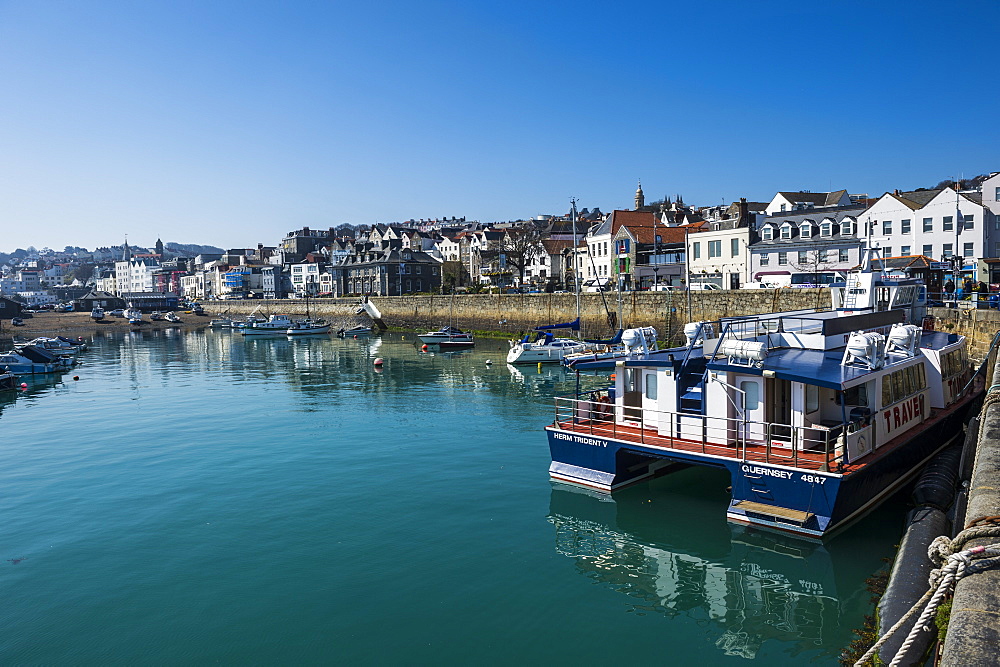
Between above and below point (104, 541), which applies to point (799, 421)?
above

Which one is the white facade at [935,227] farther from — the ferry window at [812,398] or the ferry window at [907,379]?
the ferry window at [812,398]

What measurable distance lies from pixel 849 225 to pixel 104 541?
191ft

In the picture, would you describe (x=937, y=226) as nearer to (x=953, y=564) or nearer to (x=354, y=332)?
(x=953, y=564)

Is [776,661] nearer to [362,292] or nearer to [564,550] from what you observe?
[564,550]

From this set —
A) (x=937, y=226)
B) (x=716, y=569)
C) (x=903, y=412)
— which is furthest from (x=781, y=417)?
(x=937, y=226)

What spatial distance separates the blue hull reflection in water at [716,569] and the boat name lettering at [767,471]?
5.23 ft

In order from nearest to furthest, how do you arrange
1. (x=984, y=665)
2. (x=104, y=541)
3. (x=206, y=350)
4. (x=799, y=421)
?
(x=984, y=665) < (x=799, y=421) < (x=104, y=541) < (x=206, y=350)

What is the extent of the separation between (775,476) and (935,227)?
48.6 meters

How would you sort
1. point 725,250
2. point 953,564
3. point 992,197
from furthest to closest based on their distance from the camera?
point 725,250 < point 992,197 < point 953,564

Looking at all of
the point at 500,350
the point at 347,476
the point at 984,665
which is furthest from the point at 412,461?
the point at 500,350

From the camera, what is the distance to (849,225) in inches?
2251

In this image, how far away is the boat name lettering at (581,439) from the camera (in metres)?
18.1

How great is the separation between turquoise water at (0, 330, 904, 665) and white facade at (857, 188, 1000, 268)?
4107cm

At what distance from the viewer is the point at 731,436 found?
16438 mm
